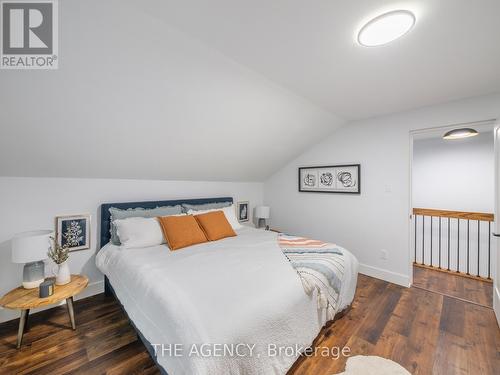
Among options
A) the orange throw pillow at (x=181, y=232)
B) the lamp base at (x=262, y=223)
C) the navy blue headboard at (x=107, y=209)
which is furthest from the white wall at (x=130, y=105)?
the lamp base at (x=262, y=223)

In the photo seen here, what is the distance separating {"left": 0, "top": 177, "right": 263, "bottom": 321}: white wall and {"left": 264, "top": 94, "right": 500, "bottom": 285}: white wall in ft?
8.45

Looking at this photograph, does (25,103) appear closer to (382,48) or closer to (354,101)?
(382,48)

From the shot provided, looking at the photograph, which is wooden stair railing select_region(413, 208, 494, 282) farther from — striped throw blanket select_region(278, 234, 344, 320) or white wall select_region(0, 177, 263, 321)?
white wall select_region(0, 177, 263, 321)

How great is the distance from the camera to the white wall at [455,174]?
3.23 m

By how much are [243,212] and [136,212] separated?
2.07 m

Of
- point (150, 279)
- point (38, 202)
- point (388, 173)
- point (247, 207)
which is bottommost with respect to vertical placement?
point (150, 279)

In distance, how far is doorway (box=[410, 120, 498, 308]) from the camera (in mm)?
3016

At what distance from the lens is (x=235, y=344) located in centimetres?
107

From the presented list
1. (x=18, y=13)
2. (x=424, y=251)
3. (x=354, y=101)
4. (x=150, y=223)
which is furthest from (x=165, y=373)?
(x=424, y=251)

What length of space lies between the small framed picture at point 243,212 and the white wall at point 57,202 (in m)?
1.37

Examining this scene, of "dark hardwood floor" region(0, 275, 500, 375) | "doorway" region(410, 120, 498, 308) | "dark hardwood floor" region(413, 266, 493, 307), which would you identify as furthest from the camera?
"doorway" region(410, 120, 498, 308)

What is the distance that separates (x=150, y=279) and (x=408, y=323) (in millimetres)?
2420

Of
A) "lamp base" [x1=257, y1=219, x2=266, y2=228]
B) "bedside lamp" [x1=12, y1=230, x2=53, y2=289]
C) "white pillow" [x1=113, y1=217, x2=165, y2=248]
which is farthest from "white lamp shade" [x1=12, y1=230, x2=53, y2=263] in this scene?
"lamp base" [x1=257, y1=219, x2=266, y2=228]

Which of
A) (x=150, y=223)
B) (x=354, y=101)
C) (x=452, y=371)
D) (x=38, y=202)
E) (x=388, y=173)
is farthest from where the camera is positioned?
(x=388, y=173)
